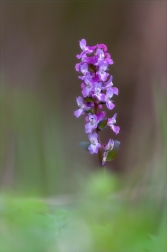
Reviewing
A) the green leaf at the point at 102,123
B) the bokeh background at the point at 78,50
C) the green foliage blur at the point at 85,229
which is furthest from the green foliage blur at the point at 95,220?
the bokeh background at the point at 78,50

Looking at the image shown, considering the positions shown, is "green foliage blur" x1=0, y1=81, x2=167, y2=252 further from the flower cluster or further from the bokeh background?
the bokeh background

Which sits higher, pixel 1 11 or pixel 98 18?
pixel 1 11

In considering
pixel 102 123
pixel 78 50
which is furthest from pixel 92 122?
pixel 78 50

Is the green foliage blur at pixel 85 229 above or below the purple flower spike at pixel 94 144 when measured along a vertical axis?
below

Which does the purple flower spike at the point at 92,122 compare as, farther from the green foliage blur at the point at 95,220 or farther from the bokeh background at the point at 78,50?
the bokeh background at the point at 78,50

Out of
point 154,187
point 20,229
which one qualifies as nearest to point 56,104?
point 154,187

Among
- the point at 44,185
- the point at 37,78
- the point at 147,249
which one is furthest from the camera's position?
the point at 37,78

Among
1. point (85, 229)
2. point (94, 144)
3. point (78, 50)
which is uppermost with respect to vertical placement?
point (78, 50)

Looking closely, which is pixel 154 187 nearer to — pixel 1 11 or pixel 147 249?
pixel 147 249

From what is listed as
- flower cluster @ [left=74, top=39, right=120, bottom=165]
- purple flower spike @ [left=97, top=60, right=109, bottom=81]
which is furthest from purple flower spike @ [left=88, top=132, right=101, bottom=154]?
purple flower spike @ [left=97, top=60, right=109, bottom=81]

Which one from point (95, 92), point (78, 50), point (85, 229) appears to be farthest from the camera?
point (78, 50)

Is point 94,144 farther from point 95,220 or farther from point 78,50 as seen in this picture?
point 78,50
